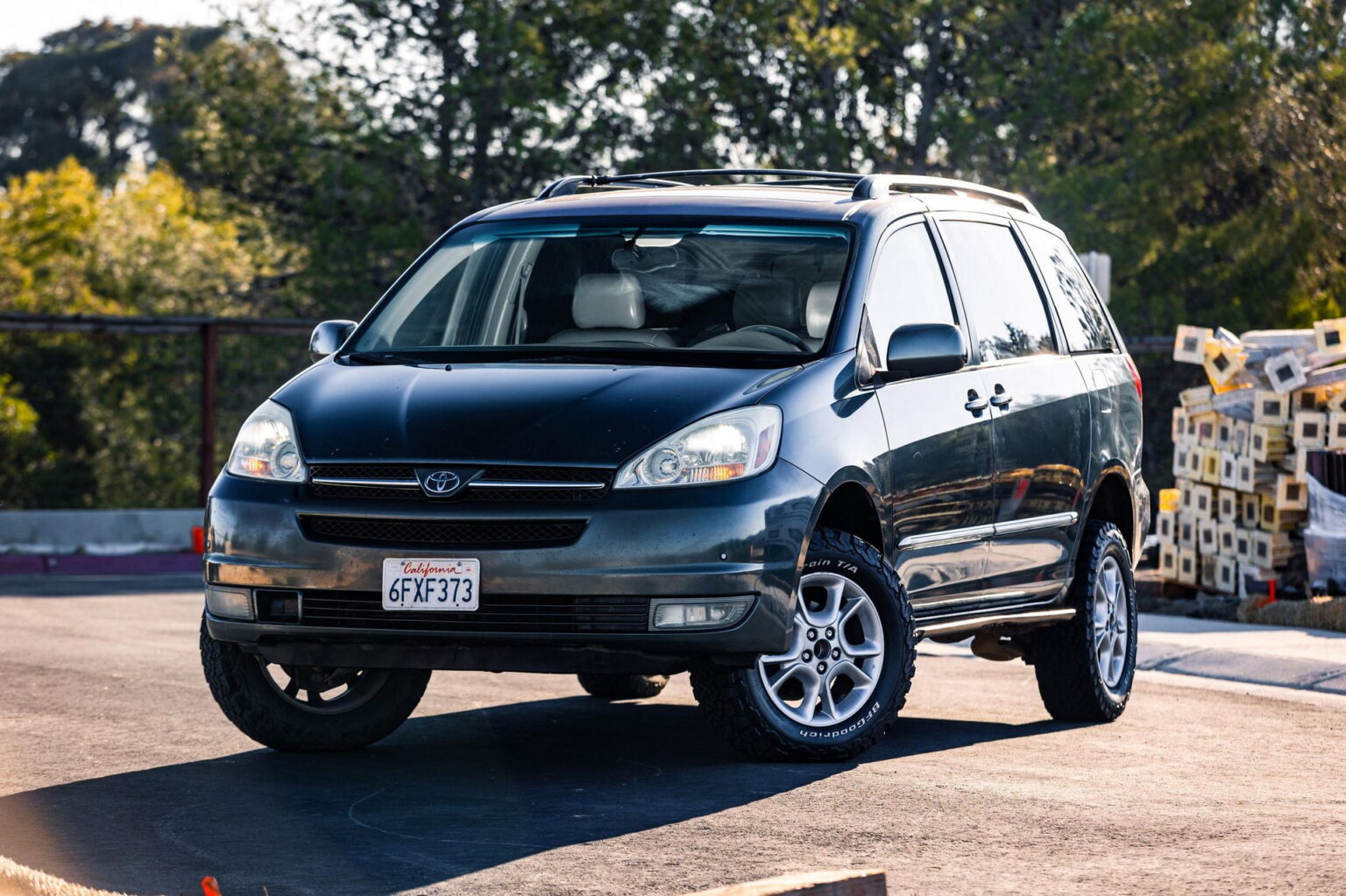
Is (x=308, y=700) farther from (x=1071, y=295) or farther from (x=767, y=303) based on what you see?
(x=1071, y=295)

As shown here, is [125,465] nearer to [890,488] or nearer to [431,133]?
[431,133]

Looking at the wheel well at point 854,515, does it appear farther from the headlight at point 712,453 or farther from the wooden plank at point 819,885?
the wooden plank at point 819,885

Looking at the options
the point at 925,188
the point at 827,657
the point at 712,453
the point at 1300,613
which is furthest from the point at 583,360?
the point at 1300,613

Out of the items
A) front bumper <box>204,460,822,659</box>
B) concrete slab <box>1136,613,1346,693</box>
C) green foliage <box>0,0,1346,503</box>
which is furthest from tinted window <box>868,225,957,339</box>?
green foliage <box>0,0,1346,503</box>

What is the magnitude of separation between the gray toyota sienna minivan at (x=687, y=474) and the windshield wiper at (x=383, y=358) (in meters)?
0.02

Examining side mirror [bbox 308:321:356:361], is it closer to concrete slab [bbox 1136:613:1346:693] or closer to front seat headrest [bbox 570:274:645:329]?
front seat headrest [bbox 570:274:645:329]

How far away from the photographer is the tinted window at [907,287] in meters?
7.59

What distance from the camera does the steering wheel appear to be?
23.8 feet

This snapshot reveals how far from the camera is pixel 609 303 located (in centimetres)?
761

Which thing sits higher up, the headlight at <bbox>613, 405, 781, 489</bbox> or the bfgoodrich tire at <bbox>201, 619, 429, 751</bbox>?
the headlight at <bbox>613, 405, 781, 489</bbox>

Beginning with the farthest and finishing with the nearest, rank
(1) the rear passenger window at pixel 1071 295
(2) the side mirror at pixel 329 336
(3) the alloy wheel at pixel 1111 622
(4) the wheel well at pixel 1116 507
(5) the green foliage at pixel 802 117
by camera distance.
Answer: (5) the green foliage at pixel 802 117 → (4) the wheel well at pixel 1116 507 → (1) the rear passenger window at pixel 1071 295 → (3) the alloy wheel at pixel 1111 622 → (2) the side mirror at pixel 329 336

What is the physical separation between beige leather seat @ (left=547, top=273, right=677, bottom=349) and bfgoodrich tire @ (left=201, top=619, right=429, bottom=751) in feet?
4.20

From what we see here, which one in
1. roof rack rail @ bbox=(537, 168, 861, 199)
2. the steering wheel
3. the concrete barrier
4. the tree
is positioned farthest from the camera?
the tree

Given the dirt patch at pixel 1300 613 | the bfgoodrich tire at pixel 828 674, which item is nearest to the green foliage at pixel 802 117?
the dirt patch at pixel 1300 613
